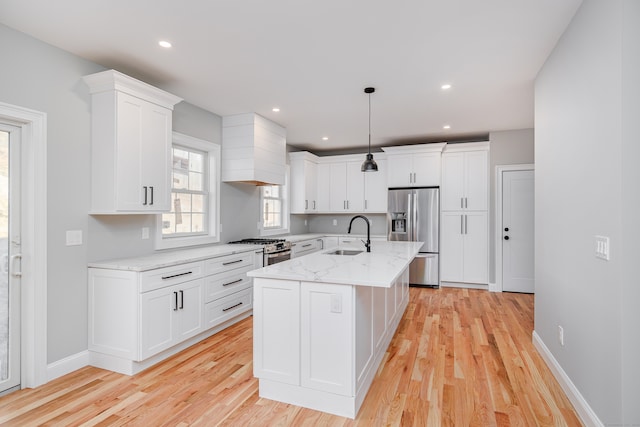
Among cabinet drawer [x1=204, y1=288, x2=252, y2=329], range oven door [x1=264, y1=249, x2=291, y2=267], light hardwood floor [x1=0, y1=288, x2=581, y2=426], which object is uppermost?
range oven door [x1=264, y1=249, x2=291, y2=267]

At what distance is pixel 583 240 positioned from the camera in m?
2.08

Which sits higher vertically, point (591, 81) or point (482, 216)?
point (591, 81)

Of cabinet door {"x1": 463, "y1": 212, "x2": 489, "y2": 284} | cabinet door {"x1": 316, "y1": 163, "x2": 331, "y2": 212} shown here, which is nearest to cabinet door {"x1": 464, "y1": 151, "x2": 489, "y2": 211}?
cabinet door {"x1": 463, "y1": 212, "x2": 489, "y2": 284}

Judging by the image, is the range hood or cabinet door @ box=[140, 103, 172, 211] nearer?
cabinet door @ box=[140, 103, 172, 211]

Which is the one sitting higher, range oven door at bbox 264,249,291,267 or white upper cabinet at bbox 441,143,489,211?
white upper cabinet at bbox 441,143,489,211

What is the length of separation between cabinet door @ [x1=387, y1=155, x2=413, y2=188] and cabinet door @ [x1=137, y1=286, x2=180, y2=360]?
4.11 metres

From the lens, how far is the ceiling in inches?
85.8

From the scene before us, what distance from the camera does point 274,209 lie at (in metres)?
5.97

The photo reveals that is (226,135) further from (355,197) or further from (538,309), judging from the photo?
(538,309)

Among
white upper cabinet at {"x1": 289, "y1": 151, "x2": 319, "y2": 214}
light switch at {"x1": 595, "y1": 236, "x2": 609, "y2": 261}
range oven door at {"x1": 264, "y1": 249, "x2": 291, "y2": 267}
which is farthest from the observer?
white upper cabinet at {"x1": 289, "y1": 151, "x2": 319, "y2": 214}

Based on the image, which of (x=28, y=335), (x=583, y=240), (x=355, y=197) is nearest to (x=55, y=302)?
(x=28, y=335)

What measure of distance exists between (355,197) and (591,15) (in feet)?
15.2

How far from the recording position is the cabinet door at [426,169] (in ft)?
18.5

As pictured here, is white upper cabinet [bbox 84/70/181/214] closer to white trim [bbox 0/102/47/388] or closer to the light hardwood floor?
white trim [bbox 0/102/47/388]
